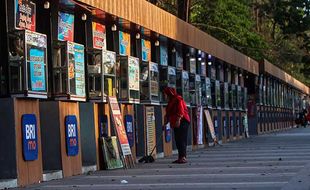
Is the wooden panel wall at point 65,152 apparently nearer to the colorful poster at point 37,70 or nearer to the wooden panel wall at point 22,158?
the wooden panel wall at point 22,158

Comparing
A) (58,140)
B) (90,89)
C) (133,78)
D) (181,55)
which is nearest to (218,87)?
(181,55)

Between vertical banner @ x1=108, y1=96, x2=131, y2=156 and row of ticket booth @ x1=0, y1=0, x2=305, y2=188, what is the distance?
0.84 feet

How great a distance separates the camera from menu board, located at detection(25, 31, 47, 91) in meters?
11.7

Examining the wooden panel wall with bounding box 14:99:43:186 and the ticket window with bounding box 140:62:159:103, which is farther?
the ticket window with bounding box 140:62:159:103

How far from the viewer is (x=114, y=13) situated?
1459 centimetres

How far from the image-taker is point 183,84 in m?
21.9

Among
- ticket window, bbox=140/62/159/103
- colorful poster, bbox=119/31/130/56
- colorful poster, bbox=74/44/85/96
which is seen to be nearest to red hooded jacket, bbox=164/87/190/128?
colorful poster, bbox=119/31/130/56

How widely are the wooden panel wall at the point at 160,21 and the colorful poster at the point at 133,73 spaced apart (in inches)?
35.7

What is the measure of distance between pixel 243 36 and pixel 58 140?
3281cm

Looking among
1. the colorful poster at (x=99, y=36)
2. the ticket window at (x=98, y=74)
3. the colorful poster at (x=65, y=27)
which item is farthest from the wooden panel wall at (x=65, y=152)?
the colorful poster at (x=99, y=36)

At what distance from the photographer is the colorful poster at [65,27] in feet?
44.7

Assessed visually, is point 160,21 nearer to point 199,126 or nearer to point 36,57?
point 199,126

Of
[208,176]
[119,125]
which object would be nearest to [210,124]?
[119,125]

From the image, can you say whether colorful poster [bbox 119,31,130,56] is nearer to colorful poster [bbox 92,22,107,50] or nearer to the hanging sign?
colorful poster [bbox 92,22,107,50]
